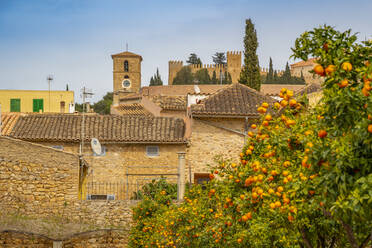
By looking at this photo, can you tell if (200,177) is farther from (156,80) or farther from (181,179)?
(156,80)

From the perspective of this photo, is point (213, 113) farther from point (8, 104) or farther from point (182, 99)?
point (8, 104)

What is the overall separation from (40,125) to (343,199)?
70.6 ft

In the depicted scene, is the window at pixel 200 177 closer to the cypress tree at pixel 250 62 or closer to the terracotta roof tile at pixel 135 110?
the terracotta roof tile at pixel 135 110

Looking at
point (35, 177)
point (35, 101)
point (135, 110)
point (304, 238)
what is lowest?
point (35, 177)

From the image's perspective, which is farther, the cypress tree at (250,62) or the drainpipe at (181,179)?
the cypress tree at (250,62)

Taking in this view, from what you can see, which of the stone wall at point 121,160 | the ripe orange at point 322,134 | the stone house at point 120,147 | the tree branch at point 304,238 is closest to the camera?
the ripe orange at point 322,134

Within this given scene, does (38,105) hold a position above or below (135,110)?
above

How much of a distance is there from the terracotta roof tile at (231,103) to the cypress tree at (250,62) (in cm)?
1389

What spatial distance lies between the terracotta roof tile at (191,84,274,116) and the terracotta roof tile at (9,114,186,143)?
1818mm

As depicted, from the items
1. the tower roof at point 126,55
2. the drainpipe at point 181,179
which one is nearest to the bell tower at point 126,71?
the tower roof at point 126,55

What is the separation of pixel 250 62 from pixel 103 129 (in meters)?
17.9

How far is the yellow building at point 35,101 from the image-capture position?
4766cm

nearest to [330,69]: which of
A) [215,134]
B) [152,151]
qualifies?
[215,134]

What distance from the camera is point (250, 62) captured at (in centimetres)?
3869
